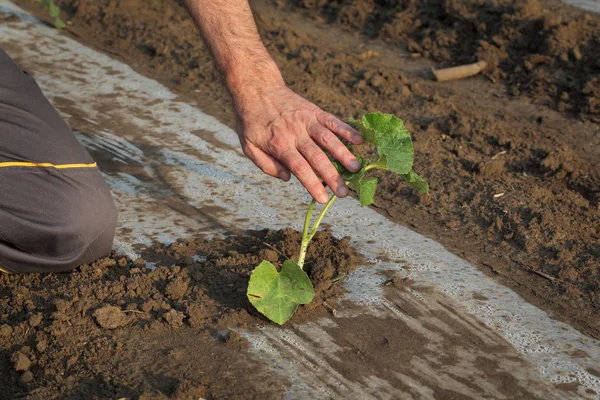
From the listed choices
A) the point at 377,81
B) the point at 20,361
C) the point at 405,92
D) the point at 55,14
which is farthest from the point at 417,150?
the point at 55,14

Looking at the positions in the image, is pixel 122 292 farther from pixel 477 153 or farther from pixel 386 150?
pixel 477 153

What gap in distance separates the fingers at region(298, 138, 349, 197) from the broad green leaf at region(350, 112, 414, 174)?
0.53 ft

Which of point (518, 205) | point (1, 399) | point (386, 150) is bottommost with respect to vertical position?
point (1, 399)

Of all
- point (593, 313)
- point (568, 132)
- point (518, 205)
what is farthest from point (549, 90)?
point (593, 313)

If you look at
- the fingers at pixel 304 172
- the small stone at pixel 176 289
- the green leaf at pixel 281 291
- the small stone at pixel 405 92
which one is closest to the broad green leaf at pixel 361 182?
the fingers at pixel 304 172

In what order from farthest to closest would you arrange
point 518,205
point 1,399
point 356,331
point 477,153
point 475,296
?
point 477,153
point 518,205
point 475,296
point 356,331
point 1,399

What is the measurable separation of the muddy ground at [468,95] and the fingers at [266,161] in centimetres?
86

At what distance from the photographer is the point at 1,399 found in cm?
225

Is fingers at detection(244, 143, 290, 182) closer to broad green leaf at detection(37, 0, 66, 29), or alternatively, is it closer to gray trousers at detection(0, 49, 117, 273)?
gray trousers at detection(0, 49, 117, 273)

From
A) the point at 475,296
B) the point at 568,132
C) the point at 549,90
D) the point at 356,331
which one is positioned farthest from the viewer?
the point at 549,90

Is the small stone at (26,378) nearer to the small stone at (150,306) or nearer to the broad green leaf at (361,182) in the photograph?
the small stone at (150,306)

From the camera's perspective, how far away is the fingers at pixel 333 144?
91.1 inches

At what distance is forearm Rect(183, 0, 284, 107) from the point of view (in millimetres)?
2482

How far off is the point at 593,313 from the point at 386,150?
92cm
